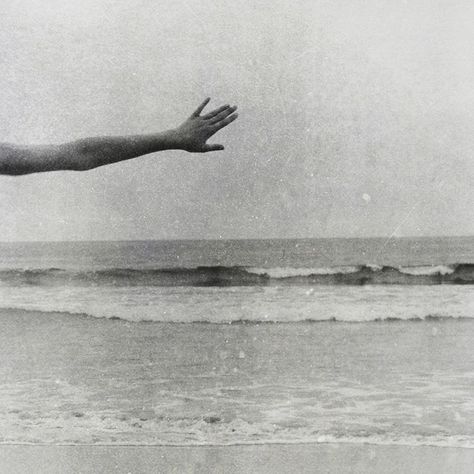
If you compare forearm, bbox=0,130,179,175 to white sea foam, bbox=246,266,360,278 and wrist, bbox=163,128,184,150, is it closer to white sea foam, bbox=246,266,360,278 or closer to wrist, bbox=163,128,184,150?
wrist, bbox=163,128,184,150

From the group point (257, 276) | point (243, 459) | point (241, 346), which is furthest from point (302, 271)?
point (243, 459)

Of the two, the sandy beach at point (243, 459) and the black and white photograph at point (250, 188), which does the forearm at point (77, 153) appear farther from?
the sandy beach at point (243, 459)

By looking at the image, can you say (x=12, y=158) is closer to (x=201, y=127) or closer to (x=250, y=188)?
(x=201, y=127)

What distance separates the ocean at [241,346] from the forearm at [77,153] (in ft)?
5.37

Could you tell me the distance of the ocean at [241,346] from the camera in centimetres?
240

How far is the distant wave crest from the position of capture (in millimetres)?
3277

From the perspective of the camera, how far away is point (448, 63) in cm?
232

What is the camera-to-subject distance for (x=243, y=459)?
7.27 ft

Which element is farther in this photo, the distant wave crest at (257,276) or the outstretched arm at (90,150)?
the distant wave crest at (257,276)

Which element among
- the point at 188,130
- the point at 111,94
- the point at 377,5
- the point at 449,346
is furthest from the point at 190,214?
the point at 188,130

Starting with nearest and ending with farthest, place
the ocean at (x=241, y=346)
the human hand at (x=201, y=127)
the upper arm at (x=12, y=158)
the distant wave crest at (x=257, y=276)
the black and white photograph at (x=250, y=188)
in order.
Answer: the upper arm at (x=12, y=158) < the human hand at (x=201, y=127) < the black and white photograph at (x=250, y=188) < the ocean at (x=241, y=346) < the distant wave crest at (x=257, y=276)

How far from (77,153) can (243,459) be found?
1.70m

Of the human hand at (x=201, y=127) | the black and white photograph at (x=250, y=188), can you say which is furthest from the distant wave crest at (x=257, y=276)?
the human hand at (x=201, y=127)

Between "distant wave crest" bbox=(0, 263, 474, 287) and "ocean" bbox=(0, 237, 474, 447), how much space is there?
0.05 ft
